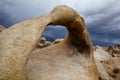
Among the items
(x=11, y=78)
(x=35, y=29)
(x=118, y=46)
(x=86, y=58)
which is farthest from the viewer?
(x=118, y=46)

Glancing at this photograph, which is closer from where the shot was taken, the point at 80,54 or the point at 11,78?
the point at 11,78

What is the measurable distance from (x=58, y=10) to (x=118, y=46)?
7.56 metres

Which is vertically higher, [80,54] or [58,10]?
[58,10]

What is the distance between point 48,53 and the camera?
6.02m

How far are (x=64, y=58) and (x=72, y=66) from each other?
0.74ft

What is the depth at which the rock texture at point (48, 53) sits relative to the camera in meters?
4.21

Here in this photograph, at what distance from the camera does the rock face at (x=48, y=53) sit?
13.8 ft

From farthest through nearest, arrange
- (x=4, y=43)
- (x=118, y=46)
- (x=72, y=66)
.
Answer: (x=118, y=46) < (x=72, y=66) < (x=4, y=43)

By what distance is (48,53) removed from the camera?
19.7 ft

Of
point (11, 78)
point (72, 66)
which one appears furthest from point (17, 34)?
point (72, 66)

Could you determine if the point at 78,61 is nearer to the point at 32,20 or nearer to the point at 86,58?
the point at 86,58

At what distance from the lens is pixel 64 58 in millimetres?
5977

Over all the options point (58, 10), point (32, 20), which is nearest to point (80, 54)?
point (58, 10)

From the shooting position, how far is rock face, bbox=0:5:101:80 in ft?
13.8
